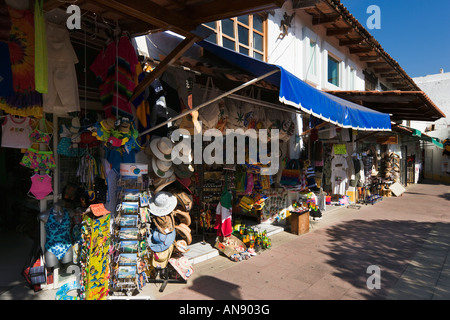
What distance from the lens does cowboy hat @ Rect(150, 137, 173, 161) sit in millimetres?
4520

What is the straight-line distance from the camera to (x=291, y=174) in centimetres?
792

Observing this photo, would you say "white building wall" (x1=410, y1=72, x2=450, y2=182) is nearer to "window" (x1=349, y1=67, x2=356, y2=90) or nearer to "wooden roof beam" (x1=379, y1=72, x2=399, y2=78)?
"wooden roof beam" (x1=379, y1=72, x2=399, y2=78)

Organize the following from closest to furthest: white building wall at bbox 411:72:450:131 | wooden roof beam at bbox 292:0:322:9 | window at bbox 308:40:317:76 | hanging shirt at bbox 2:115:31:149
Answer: hanging shirt at bbox 2:115:31:149 → wooden roof beam at bbox 292:0:322:9 → window at bbox 308:40:317:76 → white building wall at bbox 411:72:450:131

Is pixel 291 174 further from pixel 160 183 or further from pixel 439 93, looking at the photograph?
pixel 439 93

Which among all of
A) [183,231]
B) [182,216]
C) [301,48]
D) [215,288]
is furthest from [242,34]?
[215,288]

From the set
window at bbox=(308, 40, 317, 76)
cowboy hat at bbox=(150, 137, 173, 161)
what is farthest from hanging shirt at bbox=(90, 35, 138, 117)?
window at bbox=(308, 40, 317, 76)

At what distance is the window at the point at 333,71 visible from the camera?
11231mm

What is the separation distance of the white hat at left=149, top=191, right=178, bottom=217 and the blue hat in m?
0.31

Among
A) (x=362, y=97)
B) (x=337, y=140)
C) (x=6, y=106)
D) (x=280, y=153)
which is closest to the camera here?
(x=6, y=106)

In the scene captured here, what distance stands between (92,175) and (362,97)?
823cm

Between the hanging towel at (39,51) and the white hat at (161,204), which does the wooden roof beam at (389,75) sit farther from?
the hanging towel at (39,51)

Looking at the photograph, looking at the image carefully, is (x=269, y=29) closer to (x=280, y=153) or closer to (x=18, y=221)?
(x=280, y=153)

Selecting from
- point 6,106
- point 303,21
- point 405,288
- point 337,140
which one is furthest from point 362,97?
point 6,106

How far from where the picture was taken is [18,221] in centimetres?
589
